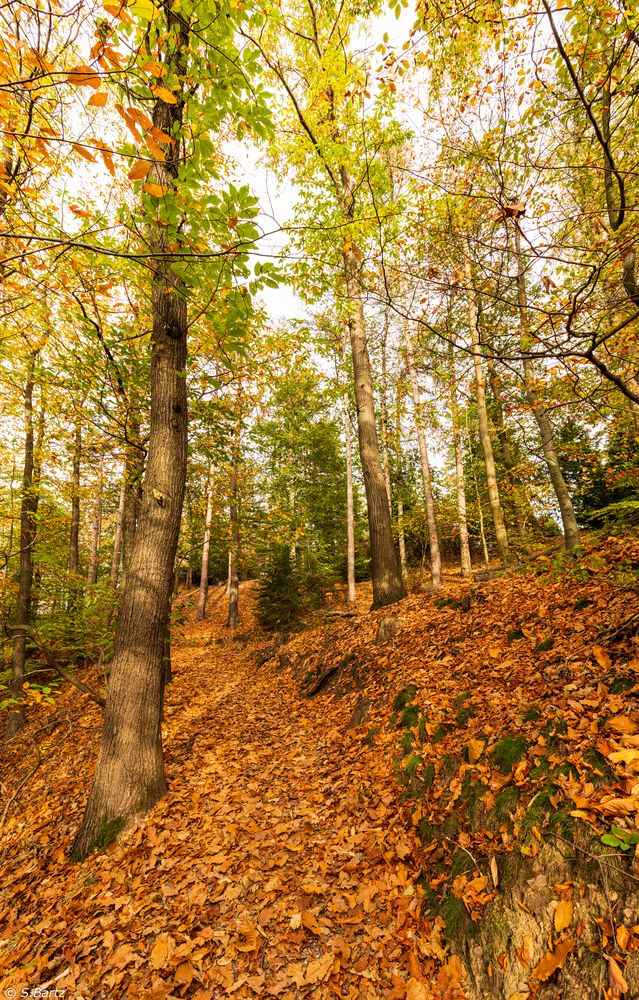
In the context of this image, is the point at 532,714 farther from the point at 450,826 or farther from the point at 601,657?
the point at 450,826

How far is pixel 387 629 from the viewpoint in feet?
21.4

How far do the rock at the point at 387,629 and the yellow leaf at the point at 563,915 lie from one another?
4277 millimetres

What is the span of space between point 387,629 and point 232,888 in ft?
13.3

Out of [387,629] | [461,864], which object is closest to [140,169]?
[461,864]

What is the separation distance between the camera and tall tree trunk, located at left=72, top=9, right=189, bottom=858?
12.5 ft

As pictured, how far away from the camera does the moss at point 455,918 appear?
2.40 m

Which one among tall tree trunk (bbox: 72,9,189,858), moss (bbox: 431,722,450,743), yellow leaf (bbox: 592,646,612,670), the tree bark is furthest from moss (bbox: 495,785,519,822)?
the tree bark

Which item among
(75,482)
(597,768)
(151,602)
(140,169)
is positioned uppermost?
(75,482)

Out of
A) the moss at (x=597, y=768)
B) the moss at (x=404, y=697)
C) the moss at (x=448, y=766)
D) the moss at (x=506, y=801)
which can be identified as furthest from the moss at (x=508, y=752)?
the moss at (x=404, y=697)

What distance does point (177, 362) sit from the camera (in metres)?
4.55

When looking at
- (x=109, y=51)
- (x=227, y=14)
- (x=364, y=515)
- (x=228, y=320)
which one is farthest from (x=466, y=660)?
(x=364, y=515)

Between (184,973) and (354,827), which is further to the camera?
(354,827)

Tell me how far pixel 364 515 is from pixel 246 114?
1739cm

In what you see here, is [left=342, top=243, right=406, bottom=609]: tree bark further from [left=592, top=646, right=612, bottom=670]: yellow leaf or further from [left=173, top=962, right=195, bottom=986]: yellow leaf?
[left=173, top=962, right=195, bottom=986]: yellow leaf
